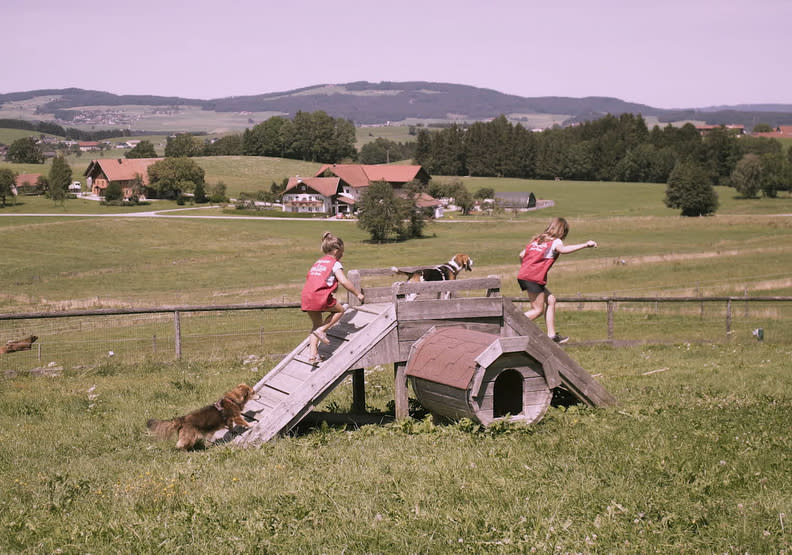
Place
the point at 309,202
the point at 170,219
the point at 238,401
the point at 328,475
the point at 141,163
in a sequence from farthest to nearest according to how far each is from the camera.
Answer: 1. the point at 141,163
2. the point at 309,202
3. the point at 170,219
4. the point at 238,401
5. the point at 328,475

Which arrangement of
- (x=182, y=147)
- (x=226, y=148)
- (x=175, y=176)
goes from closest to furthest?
(x=175, y=176) → (x=182, y=147) → (x=226, y=148)

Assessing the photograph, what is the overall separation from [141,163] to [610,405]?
121397mm

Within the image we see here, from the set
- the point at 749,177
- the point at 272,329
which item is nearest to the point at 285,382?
the point at 272,329

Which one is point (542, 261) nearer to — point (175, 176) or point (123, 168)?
point (175, 176)

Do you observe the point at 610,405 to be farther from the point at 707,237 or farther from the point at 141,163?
the point at 141,163

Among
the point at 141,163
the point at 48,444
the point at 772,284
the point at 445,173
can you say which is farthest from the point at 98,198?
the point at 48,444

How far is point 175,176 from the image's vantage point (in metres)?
110

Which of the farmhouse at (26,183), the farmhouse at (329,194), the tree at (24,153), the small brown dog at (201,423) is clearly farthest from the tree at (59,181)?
the small brown dog at (201,423)

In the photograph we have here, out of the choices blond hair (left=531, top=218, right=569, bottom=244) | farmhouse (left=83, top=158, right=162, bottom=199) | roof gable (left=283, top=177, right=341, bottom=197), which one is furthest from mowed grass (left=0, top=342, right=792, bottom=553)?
farmhouse (left=83, top=158, right=162, bottom=199)

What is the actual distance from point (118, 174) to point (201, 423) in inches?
4554

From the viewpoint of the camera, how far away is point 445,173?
6452 inches

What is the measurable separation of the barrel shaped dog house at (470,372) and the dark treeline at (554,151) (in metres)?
153

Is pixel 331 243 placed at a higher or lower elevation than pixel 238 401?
higher

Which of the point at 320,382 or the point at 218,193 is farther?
the point at 218,193
